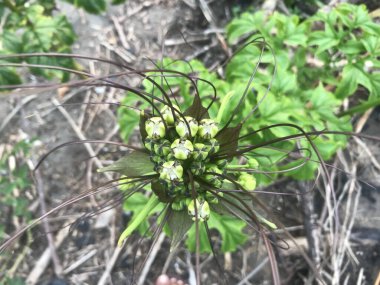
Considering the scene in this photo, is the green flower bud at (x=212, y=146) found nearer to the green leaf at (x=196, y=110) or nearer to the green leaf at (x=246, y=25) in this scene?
the green leaf at (x=196, y=110)

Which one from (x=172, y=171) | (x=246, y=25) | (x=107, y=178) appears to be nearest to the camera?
(x=172, y=171)

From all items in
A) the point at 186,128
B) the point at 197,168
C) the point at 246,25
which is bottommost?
the point at 197,168

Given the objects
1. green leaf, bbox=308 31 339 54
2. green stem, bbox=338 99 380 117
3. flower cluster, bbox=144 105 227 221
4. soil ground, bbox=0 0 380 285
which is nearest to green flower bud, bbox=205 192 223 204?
flower cluster, bbox=144 105 227 221

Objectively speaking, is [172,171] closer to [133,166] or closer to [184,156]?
[184,156]

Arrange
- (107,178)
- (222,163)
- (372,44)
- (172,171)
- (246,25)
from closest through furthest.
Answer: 1. (172,171)
2. (222,163)
3. (372,44)
4. (246,25)
5. (107,178)

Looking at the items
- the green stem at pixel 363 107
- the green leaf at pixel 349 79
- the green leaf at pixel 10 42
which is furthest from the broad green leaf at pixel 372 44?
the green leaf at pixel 10 42

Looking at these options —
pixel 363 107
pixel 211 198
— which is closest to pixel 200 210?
pixel 211 198
